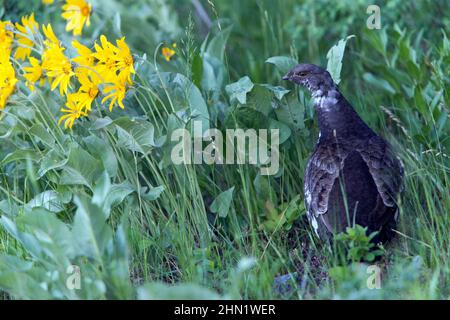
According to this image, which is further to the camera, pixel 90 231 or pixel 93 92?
pixel 93 92

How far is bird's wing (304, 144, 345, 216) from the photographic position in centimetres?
383

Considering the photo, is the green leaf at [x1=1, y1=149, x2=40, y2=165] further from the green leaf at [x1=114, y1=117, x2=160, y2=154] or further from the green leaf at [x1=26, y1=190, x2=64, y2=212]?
the green leaf at [x1=114, y1=117, x2=160, y2=154]

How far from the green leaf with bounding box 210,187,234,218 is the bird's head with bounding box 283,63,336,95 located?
0.67 metres

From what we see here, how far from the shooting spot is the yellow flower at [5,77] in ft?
12.8

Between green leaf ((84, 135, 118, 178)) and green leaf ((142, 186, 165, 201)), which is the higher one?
green leaf ((84, 135, 118, 178))

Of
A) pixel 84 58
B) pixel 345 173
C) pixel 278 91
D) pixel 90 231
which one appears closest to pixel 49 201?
pixel 84 58

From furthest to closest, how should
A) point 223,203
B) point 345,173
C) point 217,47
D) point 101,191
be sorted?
point 217,47 → point 223,203 → point 345,173 → point 101,191

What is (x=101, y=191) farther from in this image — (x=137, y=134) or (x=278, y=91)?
(x=278, y=91)

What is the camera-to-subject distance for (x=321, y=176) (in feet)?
12.7

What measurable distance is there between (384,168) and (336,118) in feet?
1.36

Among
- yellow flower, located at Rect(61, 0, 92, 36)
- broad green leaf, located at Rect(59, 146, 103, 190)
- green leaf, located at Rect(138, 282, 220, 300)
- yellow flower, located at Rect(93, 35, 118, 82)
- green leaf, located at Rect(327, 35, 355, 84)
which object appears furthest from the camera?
yellow flower, located at Rect(61, 0, 92, 36)

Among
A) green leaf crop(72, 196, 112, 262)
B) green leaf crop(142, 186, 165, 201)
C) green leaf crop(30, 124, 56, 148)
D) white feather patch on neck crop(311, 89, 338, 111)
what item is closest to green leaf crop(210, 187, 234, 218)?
green leaf crop(142, 186, 165, 201)

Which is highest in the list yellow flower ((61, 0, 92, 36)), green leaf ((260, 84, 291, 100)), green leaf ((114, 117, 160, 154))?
yellow flower ((61, 0, 92, 36))

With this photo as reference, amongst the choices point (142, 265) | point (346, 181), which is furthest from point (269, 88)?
point (142, 265)
